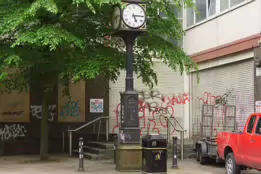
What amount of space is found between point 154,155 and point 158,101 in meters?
10.2

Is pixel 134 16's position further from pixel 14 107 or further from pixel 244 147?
pixel 14 107

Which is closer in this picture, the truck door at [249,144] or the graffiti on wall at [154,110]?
the truck door at [249,144]

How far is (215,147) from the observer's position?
15570mm

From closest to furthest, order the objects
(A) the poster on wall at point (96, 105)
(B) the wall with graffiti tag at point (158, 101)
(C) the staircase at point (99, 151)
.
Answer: (C) the staircase at point (99, 151), (A) the poster on wall at point (96, 105), (B) the wall with graffiti tag at point (158, 101)

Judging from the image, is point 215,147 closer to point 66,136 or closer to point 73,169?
point 73,169

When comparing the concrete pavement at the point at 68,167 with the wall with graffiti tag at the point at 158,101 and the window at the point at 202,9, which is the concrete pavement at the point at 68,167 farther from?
the window at the point at 202,9

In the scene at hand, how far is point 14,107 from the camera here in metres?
19.1

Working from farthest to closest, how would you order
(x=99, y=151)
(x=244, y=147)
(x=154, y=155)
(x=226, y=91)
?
1. (x=226, y=91)
2. (x=99, y=151)
3. (x=154, y=155)
4. (x=244, y=147)

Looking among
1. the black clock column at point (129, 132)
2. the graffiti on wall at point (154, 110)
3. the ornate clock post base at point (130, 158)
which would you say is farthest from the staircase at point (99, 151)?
the ornate clock post base at point (130, 158)

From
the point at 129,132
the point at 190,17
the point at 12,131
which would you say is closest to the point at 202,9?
the point at 190,17

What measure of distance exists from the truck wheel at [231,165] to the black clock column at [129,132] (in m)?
2.54

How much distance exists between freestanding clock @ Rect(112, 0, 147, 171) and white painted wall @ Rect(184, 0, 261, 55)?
6171 mm

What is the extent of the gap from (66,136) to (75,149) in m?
0.70

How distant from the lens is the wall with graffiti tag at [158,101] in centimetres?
2116
